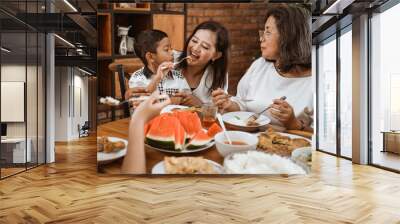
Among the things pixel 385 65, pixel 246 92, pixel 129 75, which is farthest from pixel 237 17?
pixel 385 65

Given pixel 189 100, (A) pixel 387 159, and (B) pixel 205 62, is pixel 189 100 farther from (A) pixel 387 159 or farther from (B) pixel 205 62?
(A) pixel 387 159

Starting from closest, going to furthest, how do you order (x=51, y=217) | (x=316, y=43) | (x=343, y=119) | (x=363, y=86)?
(x=51, y=217) < (x=363, y=86) < (x=343, y=119) < (x=316, y=43)

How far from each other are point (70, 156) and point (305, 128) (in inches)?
212

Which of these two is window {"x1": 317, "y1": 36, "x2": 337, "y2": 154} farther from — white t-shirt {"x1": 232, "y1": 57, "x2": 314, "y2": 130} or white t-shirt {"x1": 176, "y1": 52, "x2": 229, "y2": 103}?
white t-shirt {"x1": 176, "y1": 52, "x2": 229, "y2": 103}

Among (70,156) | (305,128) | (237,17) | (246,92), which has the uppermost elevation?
(237,17)

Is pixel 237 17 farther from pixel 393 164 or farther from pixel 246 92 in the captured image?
pixel 393 164

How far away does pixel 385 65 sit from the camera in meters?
6.73

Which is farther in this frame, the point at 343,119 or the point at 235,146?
the point at 343,119

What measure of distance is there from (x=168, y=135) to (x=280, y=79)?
187cm

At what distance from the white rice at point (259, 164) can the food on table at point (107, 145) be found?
162 centimetres

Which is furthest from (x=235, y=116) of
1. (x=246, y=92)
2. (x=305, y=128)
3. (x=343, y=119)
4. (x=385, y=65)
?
(x=343, y=119)

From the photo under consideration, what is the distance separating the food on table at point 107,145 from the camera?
5.88 meters

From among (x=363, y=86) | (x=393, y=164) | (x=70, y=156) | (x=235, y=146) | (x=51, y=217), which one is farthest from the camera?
(x=70, y=156)

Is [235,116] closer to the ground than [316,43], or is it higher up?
closer to the ground
